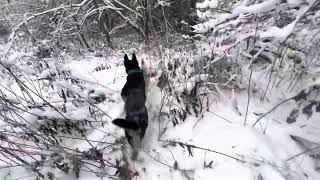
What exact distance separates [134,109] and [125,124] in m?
0.40

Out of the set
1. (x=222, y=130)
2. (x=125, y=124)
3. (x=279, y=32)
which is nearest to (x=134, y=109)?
(x=125, y=124)

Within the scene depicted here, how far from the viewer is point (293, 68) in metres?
2.81

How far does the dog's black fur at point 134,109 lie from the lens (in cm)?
240

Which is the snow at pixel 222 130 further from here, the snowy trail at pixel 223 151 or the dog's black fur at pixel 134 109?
the dog's black fur at pixel 134 109

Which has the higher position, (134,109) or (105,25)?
(134,109)

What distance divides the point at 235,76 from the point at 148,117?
2.60ft

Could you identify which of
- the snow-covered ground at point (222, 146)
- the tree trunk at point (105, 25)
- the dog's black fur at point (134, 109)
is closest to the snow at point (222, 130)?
the snow-covered ground at point (222, 146)

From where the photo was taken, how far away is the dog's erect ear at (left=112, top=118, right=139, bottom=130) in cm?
222

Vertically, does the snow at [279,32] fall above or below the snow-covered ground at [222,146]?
above

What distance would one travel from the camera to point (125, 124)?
2.29m

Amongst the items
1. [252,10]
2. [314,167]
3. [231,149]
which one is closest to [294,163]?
[314,167]

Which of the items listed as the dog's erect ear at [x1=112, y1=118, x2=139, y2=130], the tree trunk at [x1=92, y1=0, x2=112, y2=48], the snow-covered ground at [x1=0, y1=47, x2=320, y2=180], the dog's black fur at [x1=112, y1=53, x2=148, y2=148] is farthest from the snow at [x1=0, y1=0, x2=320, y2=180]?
the tree trunk at [x1=92, y1=0, x2=112, y2=48]

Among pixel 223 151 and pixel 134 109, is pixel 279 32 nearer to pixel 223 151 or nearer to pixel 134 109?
pixel 223 151

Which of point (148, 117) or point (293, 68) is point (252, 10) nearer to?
point (293, 68)
